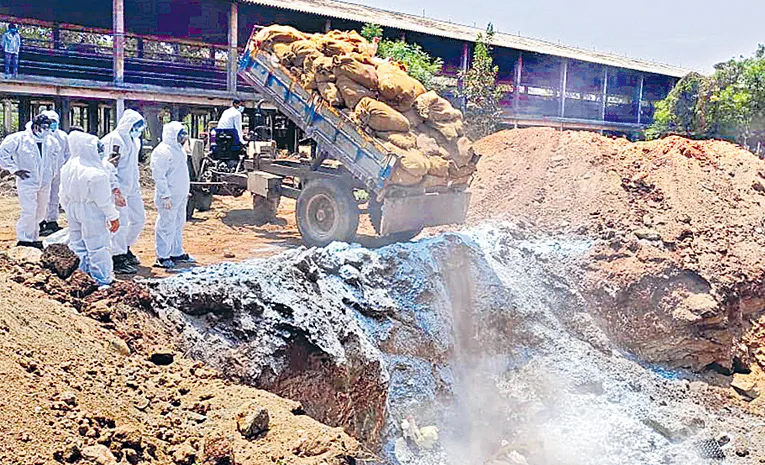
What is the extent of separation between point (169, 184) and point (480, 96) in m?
12.8

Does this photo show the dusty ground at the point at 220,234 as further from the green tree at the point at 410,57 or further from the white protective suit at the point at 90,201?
the green tree at the point at 410,57

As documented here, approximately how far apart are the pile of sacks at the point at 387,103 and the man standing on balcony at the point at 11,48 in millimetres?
8123

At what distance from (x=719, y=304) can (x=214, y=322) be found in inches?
277

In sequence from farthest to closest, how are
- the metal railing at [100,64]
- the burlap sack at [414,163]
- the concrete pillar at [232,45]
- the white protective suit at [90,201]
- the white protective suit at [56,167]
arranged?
the concrete pillar at [232,45] < the metal railing at [100,64] < the white protective suit at [56,167] < the burlap sack at [414,163] < the white protective suit at [90,201]

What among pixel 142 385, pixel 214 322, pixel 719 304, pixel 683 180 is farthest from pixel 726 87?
pixel 142 385

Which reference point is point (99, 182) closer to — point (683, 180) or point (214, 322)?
point (214, 322)

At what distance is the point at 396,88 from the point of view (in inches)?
338

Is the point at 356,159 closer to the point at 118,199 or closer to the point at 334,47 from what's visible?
the point at 334,47

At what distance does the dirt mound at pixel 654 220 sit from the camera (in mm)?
9609

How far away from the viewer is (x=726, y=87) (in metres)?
22.8

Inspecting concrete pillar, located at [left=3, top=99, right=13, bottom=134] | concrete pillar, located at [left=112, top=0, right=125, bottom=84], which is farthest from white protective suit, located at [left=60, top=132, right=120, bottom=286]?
concrete pillar, located at [left=3, top=99, right=13, bottom=134]

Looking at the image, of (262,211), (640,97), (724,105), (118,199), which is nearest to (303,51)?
(118,199)

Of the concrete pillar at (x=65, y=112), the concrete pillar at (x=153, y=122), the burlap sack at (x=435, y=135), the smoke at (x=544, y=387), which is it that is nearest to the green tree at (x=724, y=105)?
the smoke at (x=544, y=387)

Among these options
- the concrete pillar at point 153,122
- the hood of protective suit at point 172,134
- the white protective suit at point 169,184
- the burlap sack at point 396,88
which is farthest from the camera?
the concrete pillar at point 153,122
